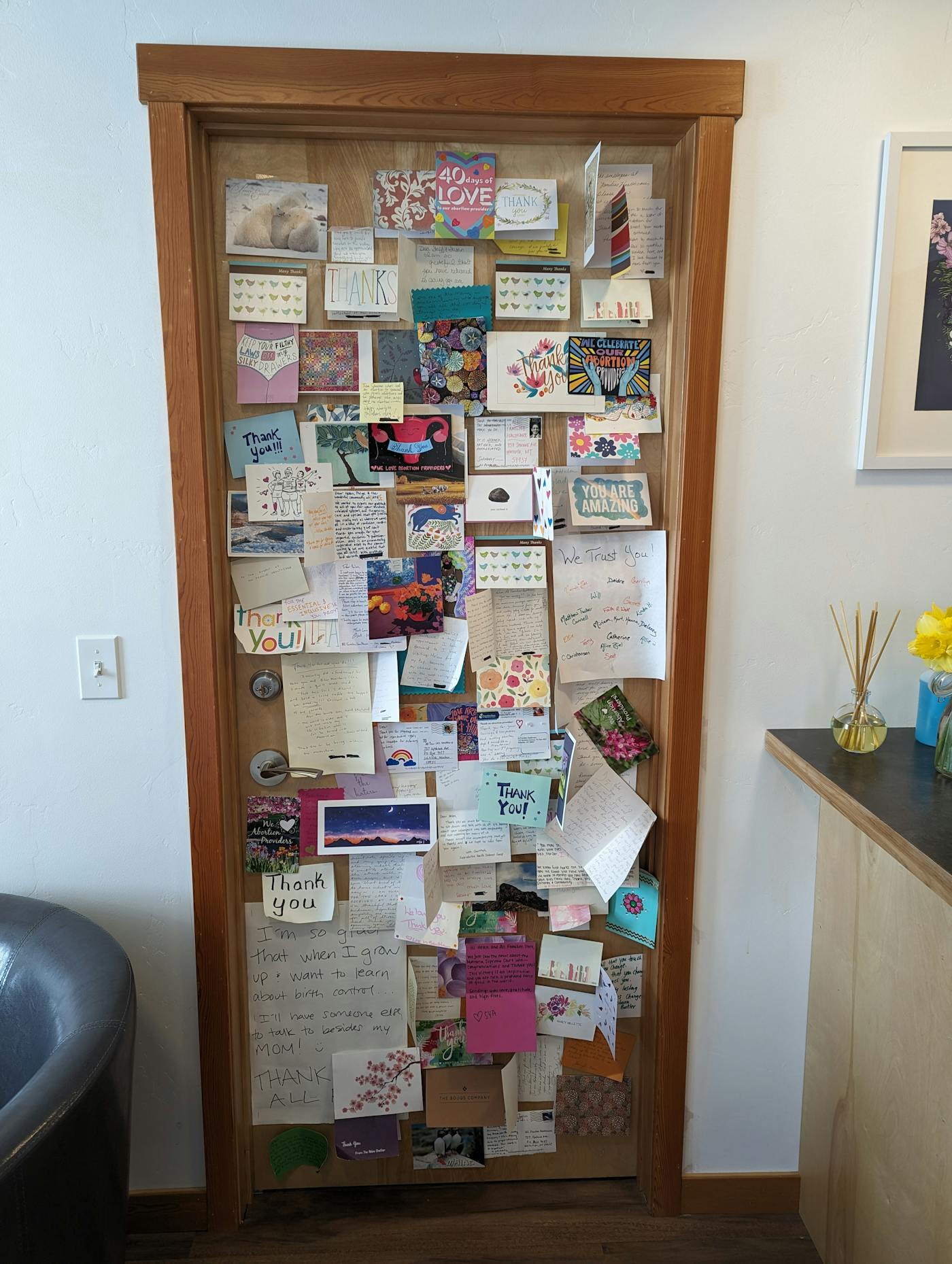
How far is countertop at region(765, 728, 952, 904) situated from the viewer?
1.07 m

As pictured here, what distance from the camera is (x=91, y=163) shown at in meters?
1.32

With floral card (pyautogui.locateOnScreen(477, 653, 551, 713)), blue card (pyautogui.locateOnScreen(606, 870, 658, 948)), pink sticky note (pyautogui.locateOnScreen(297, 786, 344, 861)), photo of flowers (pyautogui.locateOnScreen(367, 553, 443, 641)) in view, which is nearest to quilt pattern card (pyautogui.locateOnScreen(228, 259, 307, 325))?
photo of flowers (pyautogui.locateOnScreen(367, 553, 443, 641))

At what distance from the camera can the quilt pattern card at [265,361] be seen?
4.73ft

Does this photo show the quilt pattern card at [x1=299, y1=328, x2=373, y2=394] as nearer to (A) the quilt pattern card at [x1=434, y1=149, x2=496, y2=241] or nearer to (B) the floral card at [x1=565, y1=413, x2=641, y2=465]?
(A) the quilt pattern card at [x1=434, y1=149, x2=496, y2=241]

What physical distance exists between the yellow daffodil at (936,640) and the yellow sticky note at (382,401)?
0.94 m

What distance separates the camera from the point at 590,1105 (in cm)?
169

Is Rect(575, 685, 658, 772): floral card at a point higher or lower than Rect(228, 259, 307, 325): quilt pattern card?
lower

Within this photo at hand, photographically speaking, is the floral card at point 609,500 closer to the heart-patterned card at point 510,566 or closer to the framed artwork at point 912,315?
the heart-patterned card at point 510,566

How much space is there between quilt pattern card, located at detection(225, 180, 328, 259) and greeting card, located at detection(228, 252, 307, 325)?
24mm

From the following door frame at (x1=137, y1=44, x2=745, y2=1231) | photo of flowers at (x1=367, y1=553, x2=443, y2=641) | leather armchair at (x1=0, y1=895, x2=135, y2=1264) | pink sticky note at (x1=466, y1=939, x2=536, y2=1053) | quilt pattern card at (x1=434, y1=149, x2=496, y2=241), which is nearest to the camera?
leather armchair at (x1=0, y1=895, x2=135, y2=1264)

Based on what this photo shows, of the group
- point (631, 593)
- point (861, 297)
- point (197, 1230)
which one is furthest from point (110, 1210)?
point (861, 297)

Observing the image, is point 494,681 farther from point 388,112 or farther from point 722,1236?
point 722,1236

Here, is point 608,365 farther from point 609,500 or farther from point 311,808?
point 311,808

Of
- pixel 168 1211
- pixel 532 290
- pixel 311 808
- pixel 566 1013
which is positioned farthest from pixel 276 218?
pixel 168 1211
